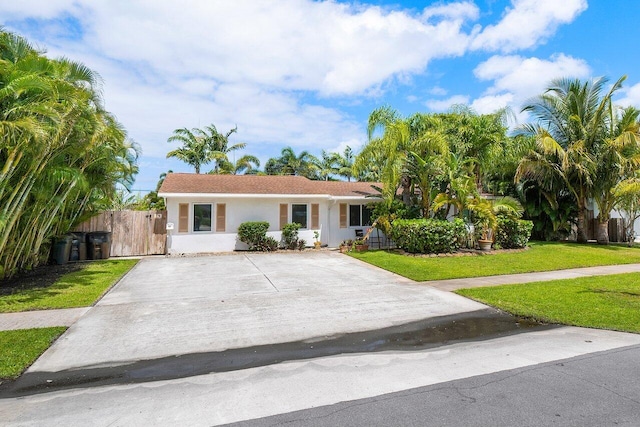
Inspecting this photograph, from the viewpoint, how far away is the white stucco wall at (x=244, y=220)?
48.3 feet

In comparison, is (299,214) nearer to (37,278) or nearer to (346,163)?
(37,278)

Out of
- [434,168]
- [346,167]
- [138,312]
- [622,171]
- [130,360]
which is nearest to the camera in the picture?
[130,360]

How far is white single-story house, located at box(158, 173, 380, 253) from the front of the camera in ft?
48.5

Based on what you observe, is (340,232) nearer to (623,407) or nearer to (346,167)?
(623,407)

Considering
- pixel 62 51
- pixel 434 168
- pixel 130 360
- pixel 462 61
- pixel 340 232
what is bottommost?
pixel 130 360

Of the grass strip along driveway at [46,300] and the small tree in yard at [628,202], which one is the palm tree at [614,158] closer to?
the small tree in yard at [628,202]

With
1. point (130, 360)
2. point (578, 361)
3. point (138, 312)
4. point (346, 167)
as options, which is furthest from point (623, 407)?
point (346, 167)

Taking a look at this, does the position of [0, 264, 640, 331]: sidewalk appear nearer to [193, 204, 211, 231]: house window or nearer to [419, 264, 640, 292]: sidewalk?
[419, 264, 640, 292]: sidewalk

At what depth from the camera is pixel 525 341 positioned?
482 centimetres

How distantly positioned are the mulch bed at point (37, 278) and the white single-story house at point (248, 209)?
13.2 feet

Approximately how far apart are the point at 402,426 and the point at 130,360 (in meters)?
3.49

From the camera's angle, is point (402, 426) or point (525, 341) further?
point (525, 341)

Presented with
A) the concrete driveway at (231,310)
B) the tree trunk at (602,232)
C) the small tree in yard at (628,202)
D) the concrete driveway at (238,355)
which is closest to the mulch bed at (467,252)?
the concrete driveway at (231,310)

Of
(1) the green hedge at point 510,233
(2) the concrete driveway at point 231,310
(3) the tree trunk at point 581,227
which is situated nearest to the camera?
(2) the concrete driveway at point 231,310
